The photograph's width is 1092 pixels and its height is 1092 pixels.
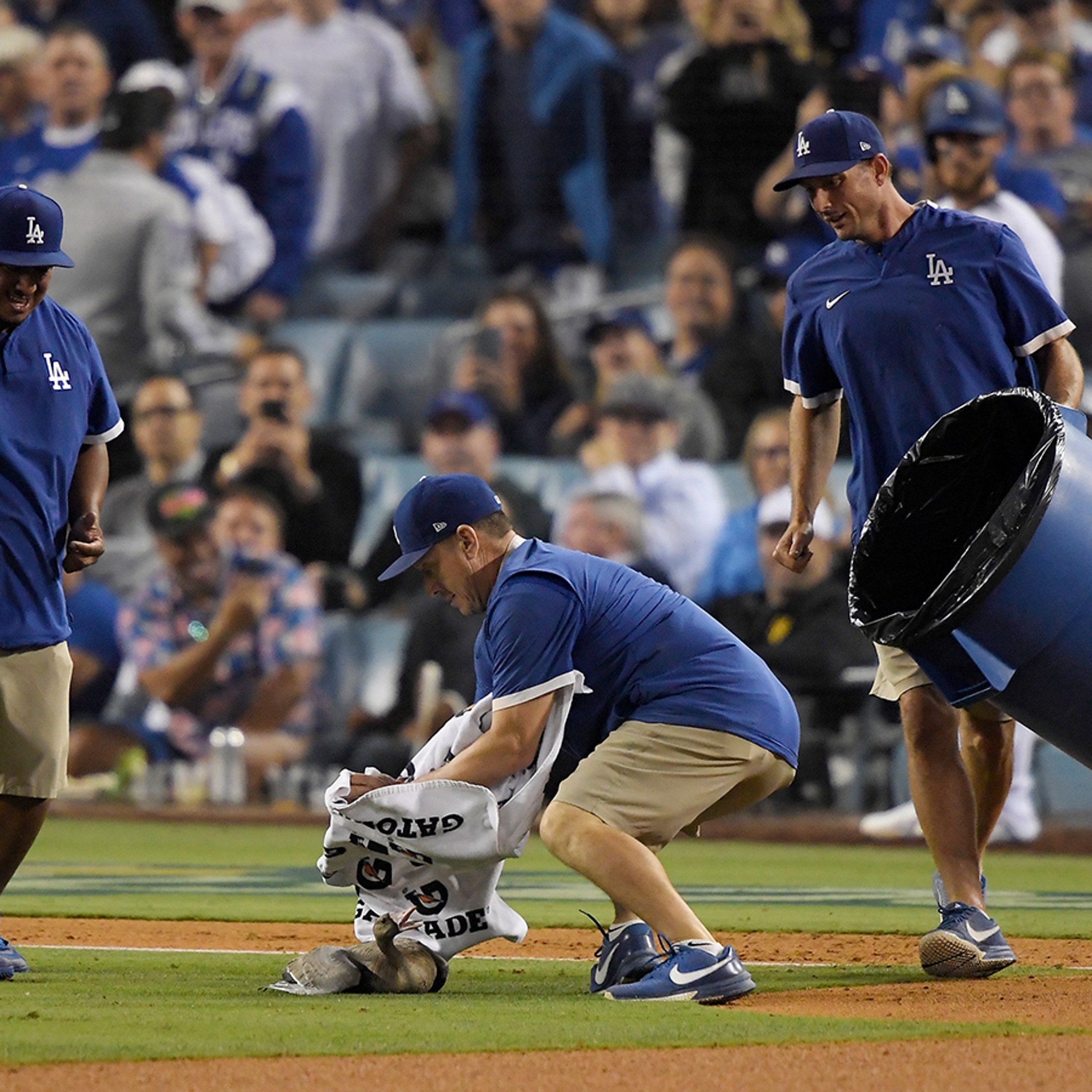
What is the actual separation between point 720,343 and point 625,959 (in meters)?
10.3

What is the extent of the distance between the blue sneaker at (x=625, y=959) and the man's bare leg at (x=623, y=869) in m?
0.13

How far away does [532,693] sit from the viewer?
516cm

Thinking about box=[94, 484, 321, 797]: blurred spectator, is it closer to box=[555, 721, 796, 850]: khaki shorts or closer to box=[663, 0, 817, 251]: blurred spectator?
box=[663, 0, 817, 251]: blurred spectator

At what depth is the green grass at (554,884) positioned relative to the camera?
25.6 ft

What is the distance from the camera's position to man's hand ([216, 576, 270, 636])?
47.1 feet

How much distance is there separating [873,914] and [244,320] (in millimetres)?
10969

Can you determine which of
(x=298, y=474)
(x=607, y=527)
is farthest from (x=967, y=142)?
(x=298, y=474)

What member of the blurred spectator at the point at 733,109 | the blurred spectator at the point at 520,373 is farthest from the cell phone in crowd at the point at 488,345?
the blurred spectator at the point at 733,109

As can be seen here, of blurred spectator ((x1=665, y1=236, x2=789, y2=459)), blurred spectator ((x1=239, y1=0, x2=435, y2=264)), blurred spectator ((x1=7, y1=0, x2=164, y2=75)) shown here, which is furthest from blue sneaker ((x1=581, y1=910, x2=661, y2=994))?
blurred spectator ((x1=7, y1=0, x2=164, y2=75))

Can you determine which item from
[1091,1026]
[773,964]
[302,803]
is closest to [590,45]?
[302,803]

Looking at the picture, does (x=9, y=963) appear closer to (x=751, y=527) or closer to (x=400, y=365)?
(x=751, y=527)

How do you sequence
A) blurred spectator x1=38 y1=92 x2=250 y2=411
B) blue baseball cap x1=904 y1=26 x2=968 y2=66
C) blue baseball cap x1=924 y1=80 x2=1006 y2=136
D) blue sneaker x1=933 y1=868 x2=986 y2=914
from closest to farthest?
blue sneaker x1=933 y1=868 x2=986 y2=914 < blue baseball cap x1=924 y1=80 x2=1006 y2=136 < blue baseball cap x1=904 y1=26 x2=968 y2=66 < blurred spectator x1=38 y1=92 x2=250 y2=411

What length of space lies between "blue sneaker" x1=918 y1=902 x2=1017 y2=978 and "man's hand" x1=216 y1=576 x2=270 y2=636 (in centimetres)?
917

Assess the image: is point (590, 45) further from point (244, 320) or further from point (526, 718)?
point (526, 718)
